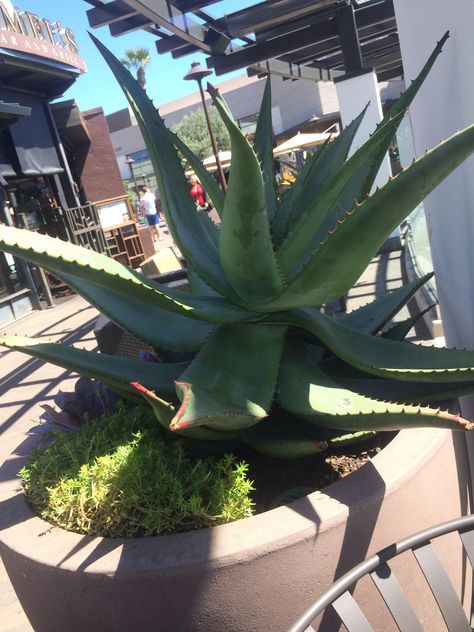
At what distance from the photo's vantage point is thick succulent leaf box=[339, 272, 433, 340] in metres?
1.91

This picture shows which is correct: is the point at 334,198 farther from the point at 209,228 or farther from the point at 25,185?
the point at 25,185

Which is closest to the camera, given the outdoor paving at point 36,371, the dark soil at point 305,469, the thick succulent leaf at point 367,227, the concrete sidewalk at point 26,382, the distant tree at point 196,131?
the thick succulent leaf at point 367,227

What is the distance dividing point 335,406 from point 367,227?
16.7 inches

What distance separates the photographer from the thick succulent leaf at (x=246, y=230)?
1234 millimetres

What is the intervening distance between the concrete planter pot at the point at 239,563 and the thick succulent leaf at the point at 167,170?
702mm

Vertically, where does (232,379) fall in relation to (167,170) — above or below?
below

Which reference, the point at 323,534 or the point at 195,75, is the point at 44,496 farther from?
the point at 195,75

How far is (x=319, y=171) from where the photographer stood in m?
1.88

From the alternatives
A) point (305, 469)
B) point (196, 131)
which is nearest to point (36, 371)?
point (305, 469)

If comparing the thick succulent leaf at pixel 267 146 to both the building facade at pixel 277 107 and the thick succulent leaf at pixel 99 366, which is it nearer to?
the thick succulent leaf at pixel 99 366

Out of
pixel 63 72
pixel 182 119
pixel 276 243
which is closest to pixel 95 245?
pixel 63 72

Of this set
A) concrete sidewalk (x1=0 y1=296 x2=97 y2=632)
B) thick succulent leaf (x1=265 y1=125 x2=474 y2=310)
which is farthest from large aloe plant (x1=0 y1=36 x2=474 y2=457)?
concrete sidewalk (x1=0 y1=296 x2=97 y2=632)

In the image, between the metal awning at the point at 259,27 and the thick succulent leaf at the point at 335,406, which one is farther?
the metal awning at the point at 259,27

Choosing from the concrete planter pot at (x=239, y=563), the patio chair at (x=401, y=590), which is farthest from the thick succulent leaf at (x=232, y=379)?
the patio chair at (x=401, y=590)
